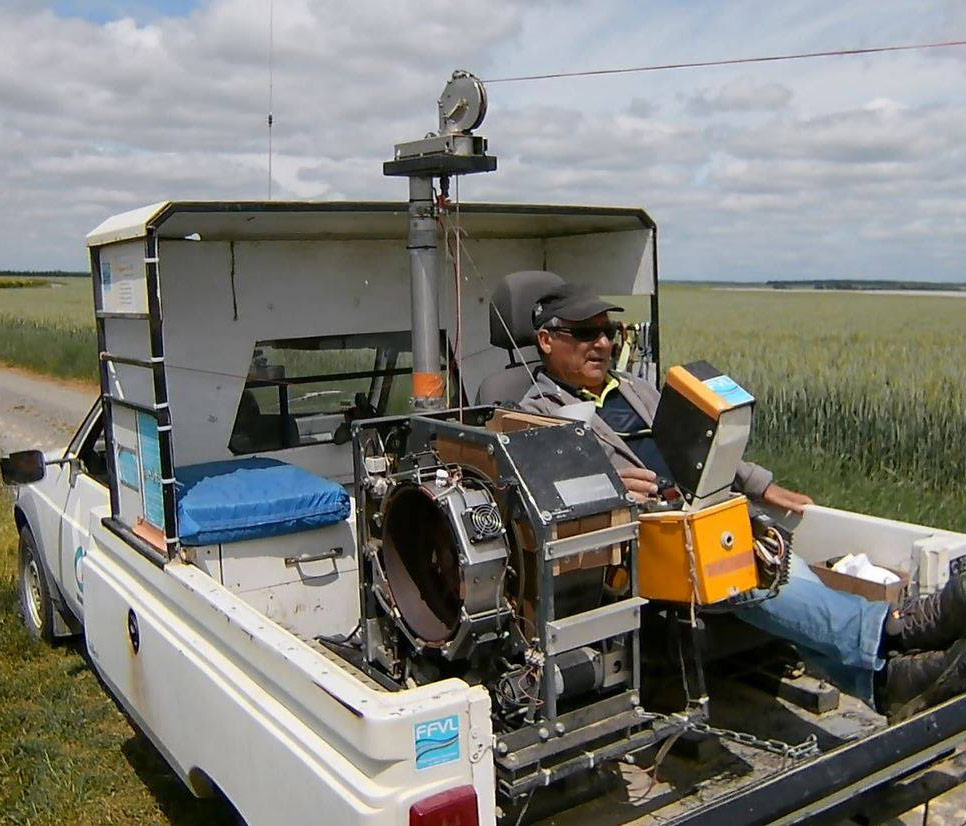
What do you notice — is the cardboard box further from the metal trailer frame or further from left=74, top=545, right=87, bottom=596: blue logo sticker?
left=74, top=545, right=87, bottom=596: blue logo sticker

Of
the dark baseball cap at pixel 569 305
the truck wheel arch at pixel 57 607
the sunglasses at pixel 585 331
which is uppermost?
the dark baseball cap at pixel 569 305

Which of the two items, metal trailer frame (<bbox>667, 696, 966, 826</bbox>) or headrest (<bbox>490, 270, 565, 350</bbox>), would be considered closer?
metal trailer frame (<bbox>667, 696, 966, 826</bbox>)

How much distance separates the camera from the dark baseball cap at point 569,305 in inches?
142

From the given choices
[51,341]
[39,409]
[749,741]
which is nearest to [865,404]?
[749,741]

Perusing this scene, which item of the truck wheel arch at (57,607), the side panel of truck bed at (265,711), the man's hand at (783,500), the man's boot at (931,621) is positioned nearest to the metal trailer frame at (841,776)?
the man's boot at (931,621)

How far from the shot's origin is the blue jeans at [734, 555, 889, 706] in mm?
3041

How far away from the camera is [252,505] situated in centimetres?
374

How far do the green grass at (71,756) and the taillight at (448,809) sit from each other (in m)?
1.86

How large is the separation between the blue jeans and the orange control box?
373 millimetres

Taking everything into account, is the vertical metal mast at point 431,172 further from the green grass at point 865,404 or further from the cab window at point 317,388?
the green grass at point 865,404

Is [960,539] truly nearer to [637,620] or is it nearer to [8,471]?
[637,620]

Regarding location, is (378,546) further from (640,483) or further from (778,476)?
(778,476)

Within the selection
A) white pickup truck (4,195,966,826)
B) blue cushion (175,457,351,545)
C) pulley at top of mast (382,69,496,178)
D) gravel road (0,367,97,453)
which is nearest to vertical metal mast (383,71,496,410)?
pulley at top of mast (382,69,496,178)

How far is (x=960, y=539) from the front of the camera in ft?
11.0
